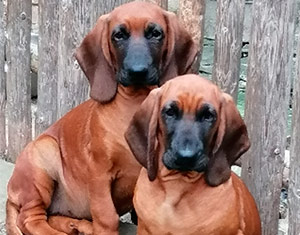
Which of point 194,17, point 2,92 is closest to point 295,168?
point 194,17

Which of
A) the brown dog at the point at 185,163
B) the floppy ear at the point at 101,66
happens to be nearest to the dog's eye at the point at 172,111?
the brown dog at the point at 185,163

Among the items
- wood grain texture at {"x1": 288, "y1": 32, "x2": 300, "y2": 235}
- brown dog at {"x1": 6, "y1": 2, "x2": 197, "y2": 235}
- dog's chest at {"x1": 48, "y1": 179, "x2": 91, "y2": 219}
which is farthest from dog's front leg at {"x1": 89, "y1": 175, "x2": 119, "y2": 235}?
wood grain texture at {"x1": 288, "y1": 32, "x2": 300, "y2": 235}

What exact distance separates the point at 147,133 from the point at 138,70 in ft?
1.36

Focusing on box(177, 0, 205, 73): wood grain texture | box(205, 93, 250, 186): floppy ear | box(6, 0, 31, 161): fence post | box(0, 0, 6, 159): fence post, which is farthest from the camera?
box(0, 0, 6, 159): fence post

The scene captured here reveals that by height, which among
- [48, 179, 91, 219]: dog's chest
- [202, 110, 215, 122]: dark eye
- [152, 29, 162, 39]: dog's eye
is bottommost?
[48, 179, 91, 219]: dog's chest

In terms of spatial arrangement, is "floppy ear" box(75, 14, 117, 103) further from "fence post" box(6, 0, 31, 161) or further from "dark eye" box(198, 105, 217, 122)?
"fence post" box(6, 0, 31, 161)

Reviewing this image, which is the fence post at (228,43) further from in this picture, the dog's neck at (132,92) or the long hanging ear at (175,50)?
the dog's neck at (132,92)

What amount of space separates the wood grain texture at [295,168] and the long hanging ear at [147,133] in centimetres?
92

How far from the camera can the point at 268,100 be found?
15.8 feet

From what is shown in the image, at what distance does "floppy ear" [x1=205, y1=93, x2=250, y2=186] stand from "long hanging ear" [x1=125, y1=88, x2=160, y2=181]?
0.91 ft

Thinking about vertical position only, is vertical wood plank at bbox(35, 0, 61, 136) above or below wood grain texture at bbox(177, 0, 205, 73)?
below

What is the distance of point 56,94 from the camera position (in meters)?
5.94

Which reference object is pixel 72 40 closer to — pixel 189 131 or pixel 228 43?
pixel 228 43

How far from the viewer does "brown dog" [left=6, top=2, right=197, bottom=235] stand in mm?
4531
